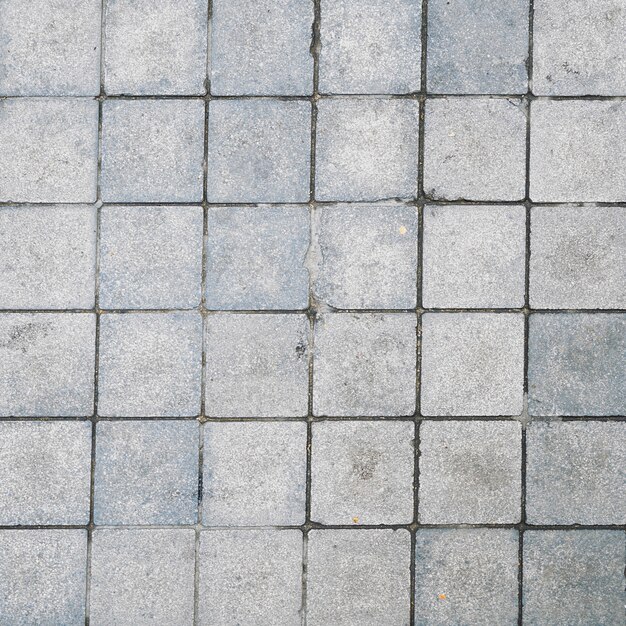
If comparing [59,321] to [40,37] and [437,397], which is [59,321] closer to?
[40,37]

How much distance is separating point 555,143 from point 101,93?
4.48 feet

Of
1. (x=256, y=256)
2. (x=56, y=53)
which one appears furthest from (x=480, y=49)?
(x=56, y=53)

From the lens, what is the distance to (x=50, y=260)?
1.89m

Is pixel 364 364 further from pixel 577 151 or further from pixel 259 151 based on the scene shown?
pixel 577 151

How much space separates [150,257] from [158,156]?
0.99ft

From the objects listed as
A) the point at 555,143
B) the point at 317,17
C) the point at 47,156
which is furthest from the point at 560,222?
the point at 47,156

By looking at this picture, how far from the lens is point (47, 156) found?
190 cm

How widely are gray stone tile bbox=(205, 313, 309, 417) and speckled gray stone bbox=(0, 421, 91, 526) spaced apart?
41 centimetres

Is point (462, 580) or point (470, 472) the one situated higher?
point (470, 472)

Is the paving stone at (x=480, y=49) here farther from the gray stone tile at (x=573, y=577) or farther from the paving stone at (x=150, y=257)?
the gray stone tile at (x=573, y=577)

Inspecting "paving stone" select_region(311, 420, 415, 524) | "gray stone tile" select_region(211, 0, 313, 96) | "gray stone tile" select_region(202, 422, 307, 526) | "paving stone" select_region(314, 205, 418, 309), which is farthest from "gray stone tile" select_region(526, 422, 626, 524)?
"gray stone tile" select_region(211, 0, 313, 96)

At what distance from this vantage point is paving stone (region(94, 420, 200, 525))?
1.88 meters

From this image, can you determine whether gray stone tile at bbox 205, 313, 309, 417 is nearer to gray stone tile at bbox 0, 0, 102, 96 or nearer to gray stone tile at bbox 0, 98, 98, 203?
gray stone tile at bbox 0, 98, 98, 203

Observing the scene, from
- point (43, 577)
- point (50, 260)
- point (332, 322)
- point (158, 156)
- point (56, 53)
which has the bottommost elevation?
point (43, 577)
